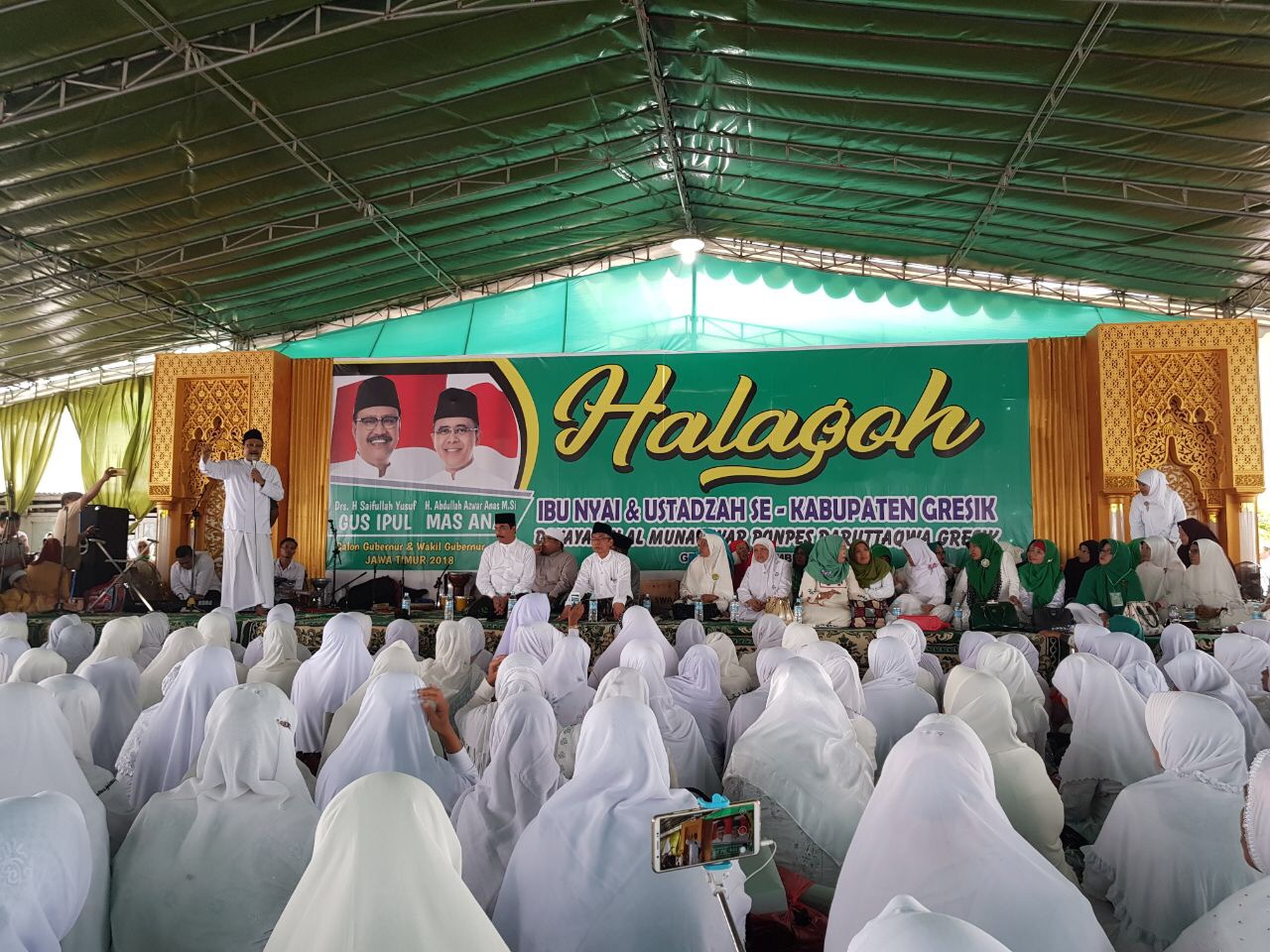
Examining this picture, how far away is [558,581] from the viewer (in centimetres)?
739

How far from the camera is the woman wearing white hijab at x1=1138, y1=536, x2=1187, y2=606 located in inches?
267

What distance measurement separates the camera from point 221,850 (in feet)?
5.57

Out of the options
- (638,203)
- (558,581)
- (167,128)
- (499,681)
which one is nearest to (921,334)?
(638,203)

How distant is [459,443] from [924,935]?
766cm

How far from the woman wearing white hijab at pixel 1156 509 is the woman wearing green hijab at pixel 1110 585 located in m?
0.78

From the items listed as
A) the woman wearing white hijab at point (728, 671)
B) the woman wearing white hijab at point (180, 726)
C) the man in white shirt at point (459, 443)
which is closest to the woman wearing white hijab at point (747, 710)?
the woman wearing white hijab at point (728, 671)

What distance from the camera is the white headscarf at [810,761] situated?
245cm

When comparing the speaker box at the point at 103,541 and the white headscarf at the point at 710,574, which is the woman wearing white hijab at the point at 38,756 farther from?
the speaker box at the point at 103,541

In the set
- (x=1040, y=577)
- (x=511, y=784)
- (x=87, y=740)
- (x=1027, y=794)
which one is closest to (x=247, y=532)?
(x=87, y=740)

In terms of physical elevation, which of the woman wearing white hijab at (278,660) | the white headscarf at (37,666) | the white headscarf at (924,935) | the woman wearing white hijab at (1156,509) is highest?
the woman wearing white hijab at (1156,509)

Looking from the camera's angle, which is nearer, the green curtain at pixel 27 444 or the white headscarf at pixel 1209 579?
the white headscarf at pixel 1209 579

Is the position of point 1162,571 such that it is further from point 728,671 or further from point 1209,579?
point 728,671

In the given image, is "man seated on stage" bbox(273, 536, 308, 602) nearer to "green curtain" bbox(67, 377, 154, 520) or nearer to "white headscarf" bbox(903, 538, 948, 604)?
"white headscarf" bbox(903, 538, 948, 604)

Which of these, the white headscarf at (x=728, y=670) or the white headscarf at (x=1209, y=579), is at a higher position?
the white headscarf at (x=1209, y=579)
